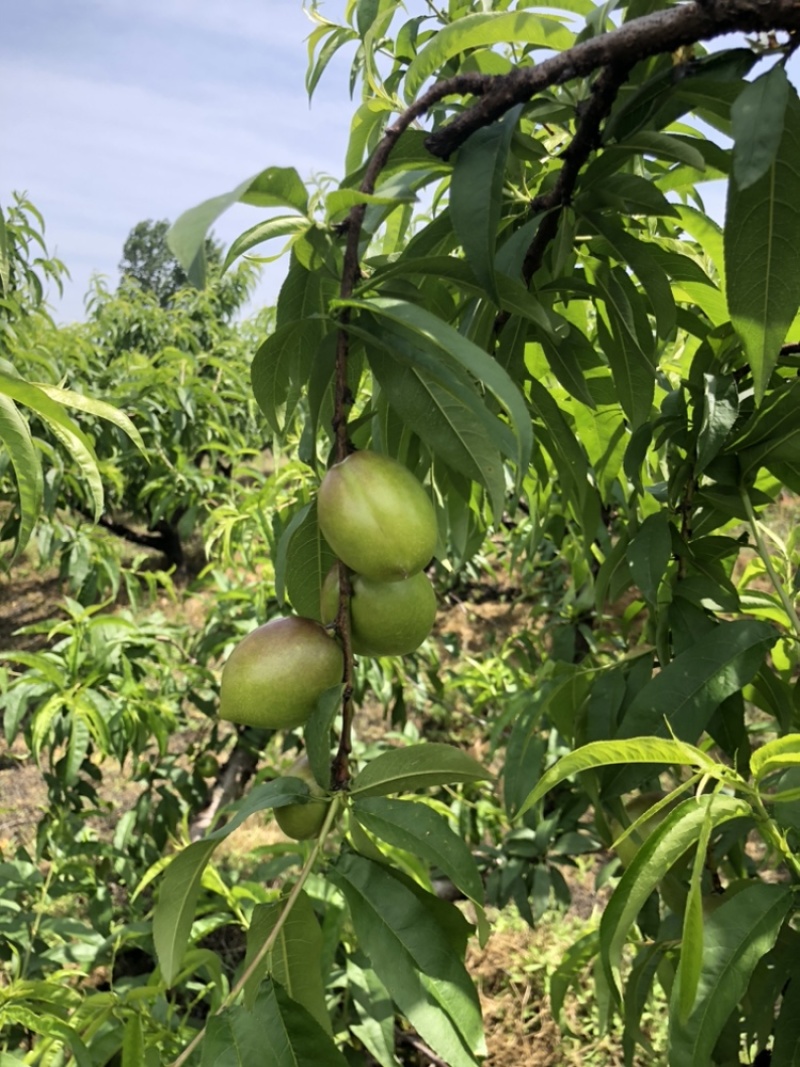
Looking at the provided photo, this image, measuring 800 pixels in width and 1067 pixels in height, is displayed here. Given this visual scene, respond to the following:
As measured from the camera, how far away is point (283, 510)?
1.76 m

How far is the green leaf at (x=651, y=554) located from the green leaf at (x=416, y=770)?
265mm

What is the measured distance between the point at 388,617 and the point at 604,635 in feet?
3.87

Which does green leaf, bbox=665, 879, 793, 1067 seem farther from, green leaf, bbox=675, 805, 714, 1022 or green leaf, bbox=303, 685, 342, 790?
green leaf, bbox=303, 685, 342, 790

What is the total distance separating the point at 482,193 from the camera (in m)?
0.49

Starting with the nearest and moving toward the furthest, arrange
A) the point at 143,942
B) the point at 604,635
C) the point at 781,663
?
the point at 781,663
the point at 143,942
the point at 604,635

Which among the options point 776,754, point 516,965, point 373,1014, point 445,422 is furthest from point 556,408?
point 516,965

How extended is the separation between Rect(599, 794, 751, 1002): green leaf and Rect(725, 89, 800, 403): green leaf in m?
0.26

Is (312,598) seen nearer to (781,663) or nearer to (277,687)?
(277,687)

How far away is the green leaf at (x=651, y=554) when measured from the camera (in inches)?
27.4

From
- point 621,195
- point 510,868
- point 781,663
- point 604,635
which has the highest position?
point 621,195

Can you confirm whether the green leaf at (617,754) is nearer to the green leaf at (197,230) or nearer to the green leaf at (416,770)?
the green leaf at (416,770)

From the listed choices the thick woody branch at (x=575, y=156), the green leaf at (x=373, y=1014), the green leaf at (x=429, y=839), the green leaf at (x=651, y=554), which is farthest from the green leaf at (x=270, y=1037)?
the green leaf at (x=373, y=1014)

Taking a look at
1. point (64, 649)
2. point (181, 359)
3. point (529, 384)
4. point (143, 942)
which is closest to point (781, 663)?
point (529, 384)

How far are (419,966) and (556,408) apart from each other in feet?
1.44
